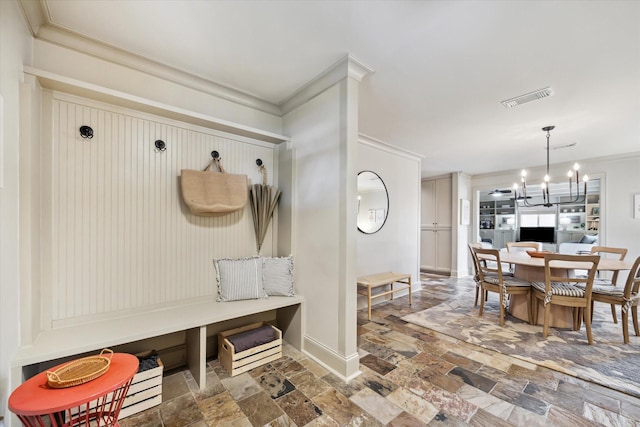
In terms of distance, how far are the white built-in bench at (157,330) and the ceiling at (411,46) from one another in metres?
1.91

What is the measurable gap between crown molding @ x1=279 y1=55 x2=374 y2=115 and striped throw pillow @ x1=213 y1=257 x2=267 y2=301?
166 cm

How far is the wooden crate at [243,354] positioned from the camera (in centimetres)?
207

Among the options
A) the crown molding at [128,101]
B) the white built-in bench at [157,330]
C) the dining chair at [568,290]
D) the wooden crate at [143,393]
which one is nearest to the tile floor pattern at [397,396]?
the wooden crate at [143,393]

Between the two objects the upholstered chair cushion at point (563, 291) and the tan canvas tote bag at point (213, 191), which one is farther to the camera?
the upholstered chair cushion at point (563, 291)

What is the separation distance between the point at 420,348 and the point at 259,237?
194 cm

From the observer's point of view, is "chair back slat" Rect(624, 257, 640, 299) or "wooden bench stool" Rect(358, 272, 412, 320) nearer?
"chair back slat" Rect(624, 257, 640, 299)

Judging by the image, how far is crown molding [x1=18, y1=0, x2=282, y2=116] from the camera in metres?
1.58

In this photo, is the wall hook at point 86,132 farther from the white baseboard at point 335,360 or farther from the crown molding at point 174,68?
the white baseboard at point 335,360

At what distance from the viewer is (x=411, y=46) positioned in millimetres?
1882

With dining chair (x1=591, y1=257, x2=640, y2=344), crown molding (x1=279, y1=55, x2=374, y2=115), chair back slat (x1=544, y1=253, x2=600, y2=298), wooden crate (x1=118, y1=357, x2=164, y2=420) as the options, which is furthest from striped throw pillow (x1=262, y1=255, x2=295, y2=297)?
dining chair (x1=591, y1=257, x2=640, y2=344)

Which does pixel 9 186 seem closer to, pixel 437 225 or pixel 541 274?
pixel 541 274

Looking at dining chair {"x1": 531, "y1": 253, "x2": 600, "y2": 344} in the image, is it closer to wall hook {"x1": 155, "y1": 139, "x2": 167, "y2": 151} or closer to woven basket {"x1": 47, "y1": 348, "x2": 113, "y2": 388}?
woven basket {"x1": 47, "y1": 348, "x2": 113, "y2": 388}

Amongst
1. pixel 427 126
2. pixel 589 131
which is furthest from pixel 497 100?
pixel 589 131

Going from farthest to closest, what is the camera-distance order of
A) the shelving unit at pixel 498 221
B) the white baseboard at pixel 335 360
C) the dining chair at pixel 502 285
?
the shelving unit at pixel 498 221, the dining chair at pixel 502 285, the white baseboard at pixel 335 360
